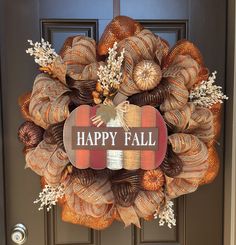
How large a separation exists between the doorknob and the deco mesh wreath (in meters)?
0.34

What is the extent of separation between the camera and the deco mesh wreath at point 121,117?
0.96 metres

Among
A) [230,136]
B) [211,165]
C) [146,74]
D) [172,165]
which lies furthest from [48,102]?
[230,136]

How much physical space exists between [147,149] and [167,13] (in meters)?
0.51

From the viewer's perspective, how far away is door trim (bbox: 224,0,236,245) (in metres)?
1.18

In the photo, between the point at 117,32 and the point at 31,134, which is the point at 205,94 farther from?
the point at 31,134

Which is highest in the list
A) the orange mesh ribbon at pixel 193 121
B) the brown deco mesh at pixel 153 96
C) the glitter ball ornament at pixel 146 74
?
the glitter ball ornament at pixel 146 74

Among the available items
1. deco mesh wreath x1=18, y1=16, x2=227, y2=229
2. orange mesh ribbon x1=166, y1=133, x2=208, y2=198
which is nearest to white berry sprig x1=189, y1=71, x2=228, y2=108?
deco mesh wreath x1=18, y1=16, x2=227, y2=229

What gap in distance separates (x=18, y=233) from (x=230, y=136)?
82cm

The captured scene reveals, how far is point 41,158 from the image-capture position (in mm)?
990

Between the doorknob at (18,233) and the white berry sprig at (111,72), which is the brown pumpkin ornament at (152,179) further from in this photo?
the doorknob at (18,233)

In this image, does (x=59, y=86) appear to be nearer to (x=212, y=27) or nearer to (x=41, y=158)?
(x=41, y=158)

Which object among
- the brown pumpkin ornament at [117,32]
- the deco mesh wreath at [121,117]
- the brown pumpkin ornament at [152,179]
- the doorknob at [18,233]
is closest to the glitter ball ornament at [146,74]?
the deco mesh wreath at [121,117]

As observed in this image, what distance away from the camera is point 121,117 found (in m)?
0.97

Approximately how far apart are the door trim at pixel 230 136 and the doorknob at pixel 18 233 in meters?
0.73
